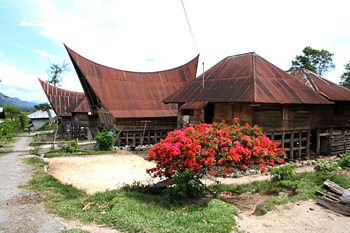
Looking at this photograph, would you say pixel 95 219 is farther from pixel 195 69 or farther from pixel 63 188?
pixel 195 69

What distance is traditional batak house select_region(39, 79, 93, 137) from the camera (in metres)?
28.2

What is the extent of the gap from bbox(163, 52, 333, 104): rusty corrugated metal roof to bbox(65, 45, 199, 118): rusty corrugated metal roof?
5.43m

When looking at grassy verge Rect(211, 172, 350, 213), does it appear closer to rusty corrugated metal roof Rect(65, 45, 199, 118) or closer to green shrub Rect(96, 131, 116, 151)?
green shrub Rect(96, 131, 116, 151)

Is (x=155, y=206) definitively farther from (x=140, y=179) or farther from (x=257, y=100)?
(x=257, y=100)

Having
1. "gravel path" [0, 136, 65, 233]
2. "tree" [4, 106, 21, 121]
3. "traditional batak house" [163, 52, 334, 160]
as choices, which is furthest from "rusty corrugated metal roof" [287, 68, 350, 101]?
"tree" [4, 106, 21, 121]

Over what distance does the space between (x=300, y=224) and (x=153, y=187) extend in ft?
15.6

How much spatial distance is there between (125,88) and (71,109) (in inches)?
387

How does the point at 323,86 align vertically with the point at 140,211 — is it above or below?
above

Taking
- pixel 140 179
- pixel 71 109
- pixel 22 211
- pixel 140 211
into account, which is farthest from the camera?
pixel 71 109

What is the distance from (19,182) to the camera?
9.33m

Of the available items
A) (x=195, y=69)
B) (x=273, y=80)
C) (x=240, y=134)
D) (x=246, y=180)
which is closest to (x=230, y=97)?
(x=273, y=80)

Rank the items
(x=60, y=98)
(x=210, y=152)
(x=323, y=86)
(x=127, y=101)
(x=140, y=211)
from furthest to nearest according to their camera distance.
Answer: (x=60, y=98) → (x=127, y=101) → (x=323, y=86) → (x=210, y=152) → (x=140, y=211)

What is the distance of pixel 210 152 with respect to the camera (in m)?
7.55

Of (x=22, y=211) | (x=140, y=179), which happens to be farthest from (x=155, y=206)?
(x=140, y=179)
